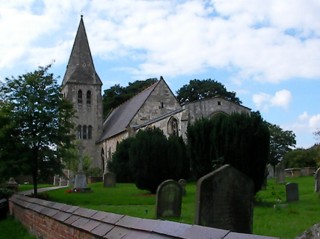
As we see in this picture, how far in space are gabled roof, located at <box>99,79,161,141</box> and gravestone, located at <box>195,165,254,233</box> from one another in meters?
43.3

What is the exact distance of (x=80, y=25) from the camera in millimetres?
61688

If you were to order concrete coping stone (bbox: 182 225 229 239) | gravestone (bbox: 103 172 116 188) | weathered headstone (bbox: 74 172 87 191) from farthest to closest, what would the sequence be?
gravestone (bbox: 103 172 116 188) < weathered headstone (bbox: 74 172 87 191) < concrete coping stone (bbox: 182 225 229 239)

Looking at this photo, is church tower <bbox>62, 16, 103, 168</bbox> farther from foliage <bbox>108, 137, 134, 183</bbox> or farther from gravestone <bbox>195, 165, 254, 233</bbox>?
gravestone <bbox>195, 165, 254, 233</bbox>

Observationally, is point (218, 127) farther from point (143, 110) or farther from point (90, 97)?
point (90, 97)

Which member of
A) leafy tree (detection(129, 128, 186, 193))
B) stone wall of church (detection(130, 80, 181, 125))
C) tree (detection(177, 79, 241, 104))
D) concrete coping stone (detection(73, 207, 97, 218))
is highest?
tree (detection(177, 79, 241, 104))

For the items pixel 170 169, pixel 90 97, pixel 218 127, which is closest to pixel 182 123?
pixel 170 169

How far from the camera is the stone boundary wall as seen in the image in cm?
374

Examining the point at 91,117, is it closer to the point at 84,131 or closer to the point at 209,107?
the point at 84,131

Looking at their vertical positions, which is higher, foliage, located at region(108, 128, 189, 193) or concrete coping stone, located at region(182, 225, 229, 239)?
foliage, located at region(108, 128, 189, 193)

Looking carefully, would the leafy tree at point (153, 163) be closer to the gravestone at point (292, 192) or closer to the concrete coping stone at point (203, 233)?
the gravestone at point (292, 192)

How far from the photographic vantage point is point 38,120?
2253 cm

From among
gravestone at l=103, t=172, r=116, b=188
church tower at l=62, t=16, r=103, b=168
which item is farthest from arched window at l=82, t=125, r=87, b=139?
gravestone at l=103, t=172, r=116, b=188

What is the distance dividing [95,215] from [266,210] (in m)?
8.62


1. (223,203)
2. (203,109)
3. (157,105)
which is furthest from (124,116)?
(223,203)
